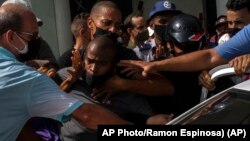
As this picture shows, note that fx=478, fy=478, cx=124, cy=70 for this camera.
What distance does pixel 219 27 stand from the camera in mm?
6297

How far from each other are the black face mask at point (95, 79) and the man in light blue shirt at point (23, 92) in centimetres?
59

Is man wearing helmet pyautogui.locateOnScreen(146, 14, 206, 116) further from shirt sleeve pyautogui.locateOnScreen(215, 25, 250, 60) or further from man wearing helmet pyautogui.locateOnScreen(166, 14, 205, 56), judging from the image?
shirt sleeve pyautogui.locateOnScreen(215, 25, 250, 60)

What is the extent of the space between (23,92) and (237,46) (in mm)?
1397

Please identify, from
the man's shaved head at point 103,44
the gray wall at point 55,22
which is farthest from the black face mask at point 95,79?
the gray wall at point 55,22

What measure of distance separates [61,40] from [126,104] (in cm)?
611

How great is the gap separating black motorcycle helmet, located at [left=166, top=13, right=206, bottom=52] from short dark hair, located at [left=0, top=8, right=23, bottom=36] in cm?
128

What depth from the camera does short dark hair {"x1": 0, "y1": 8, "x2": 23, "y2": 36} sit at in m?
2.16

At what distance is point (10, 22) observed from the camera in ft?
7.10

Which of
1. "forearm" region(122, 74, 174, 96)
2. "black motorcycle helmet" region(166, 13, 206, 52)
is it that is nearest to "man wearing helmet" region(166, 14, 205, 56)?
"black motorcycle helmet" region(166, 13, 206, 52)

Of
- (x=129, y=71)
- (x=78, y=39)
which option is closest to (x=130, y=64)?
(x=129, y=71)

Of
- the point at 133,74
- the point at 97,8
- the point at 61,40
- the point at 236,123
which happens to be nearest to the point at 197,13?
the point at 61,40

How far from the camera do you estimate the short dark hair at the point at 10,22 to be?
2.16 metres

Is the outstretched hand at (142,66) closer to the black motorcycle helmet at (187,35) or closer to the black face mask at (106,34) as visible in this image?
the black face mask at (106,34)

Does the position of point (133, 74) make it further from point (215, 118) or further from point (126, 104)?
point (215, 118)
